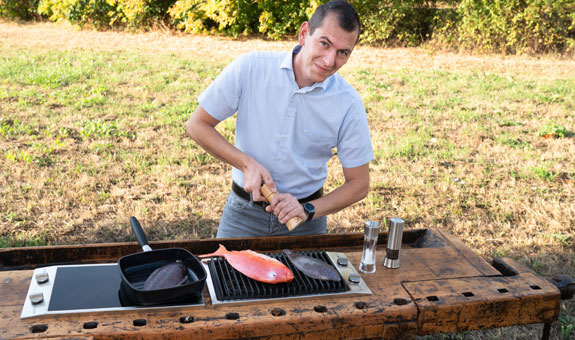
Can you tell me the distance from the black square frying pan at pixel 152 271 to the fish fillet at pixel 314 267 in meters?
0.39

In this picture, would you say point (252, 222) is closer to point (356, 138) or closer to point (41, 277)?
point (356, 138)

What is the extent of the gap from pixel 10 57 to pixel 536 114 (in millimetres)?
9056

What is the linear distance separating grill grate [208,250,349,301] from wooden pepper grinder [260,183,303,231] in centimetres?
26

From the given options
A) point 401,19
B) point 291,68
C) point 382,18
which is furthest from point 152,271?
point 401,19

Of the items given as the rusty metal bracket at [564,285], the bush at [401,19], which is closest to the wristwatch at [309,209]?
the rusty metal bracket at [564,285]

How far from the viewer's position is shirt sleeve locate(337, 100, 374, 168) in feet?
8.65

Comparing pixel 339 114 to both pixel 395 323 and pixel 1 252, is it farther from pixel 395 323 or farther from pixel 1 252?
pixel 1 252

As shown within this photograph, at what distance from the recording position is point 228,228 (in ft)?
9.66

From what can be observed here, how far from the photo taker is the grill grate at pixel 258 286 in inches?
72.2

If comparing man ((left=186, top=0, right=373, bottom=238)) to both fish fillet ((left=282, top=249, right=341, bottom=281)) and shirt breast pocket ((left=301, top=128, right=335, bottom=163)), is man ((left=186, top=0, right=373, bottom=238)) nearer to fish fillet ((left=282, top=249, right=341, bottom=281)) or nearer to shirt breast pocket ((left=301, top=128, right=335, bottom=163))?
shirt breast pocket ((left=301, top=128, right=335, bottom=163))

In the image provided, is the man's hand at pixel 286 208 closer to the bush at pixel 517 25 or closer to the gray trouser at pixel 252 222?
the gray trouser at pixel 252 222

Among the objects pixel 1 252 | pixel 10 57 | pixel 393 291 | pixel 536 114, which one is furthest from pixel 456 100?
pixel 10 57

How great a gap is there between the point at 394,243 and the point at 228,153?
37.3 inches

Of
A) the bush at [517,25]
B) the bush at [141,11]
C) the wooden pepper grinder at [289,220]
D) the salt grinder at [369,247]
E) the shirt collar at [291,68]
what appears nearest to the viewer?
the salt grinder at [369,247]
